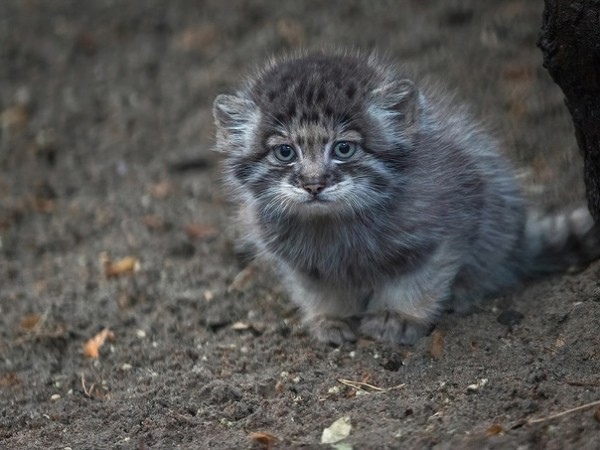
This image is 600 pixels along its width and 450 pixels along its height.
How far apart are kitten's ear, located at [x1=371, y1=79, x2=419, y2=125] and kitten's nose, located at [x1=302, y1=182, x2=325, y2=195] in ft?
1.92

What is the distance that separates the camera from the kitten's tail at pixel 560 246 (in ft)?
19.5

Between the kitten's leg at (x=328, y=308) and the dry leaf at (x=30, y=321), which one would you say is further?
the dry leaf at (x=30, y=321)

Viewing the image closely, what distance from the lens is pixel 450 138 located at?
5.65 m

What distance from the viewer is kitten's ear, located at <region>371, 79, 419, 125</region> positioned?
5234 millimetres

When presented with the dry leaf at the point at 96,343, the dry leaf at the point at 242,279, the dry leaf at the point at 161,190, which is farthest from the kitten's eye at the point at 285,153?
the dry leaf at the point at 161,190

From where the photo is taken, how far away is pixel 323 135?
5.05 metres

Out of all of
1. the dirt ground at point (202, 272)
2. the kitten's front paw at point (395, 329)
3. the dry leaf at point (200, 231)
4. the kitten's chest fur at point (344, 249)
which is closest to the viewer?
the dirt ground at point (202, 272)

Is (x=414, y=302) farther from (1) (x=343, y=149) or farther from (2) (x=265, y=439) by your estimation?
(2) (x=265, y=439)

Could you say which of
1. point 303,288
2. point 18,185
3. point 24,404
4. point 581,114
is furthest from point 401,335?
point 18,185

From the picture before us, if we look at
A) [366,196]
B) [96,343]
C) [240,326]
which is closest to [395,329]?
[366,196]

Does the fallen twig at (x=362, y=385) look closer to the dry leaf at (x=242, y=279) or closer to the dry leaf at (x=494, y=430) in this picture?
the dry leaf at (x=494, y=430)

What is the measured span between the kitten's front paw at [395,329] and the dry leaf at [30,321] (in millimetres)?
1991

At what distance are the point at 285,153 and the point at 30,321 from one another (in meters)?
2.06

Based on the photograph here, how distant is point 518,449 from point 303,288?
190 cm
